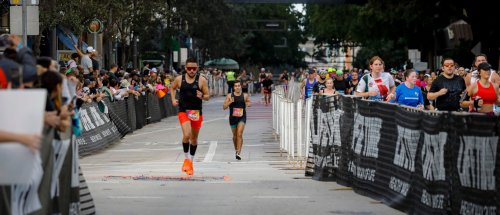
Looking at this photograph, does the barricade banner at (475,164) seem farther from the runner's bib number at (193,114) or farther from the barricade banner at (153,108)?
the barricade banner at (153,108)

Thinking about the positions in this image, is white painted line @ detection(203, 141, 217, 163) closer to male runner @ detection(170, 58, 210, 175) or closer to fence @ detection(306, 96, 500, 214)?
male runner @ detection(170, 58, 210, 175)

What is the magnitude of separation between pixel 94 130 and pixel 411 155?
1460 cm

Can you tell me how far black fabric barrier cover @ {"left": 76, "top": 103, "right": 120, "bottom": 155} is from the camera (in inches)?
1029

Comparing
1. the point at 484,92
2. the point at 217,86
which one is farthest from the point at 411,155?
the point at 217,86

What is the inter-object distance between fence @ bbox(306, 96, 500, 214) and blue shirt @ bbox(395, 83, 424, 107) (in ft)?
6.43

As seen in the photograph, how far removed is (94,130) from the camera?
27531mm

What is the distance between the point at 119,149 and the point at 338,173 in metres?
11.7

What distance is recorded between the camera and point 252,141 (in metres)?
32.0

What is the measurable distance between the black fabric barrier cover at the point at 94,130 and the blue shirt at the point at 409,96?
7.08 meters

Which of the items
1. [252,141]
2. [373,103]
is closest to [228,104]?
[252,141]

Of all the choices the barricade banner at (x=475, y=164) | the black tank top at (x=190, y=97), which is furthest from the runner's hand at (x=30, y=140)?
the black tank top at (x=190, y=97)

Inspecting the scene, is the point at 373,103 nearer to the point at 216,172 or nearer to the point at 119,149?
the point at 216,172

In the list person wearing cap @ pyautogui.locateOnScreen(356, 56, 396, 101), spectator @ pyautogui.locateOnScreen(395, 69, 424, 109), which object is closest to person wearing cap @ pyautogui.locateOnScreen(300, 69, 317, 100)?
person wearing cap @ pyautogui.locateOnScreen(356, 56, 396, 101)

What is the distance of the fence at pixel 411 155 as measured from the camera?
38.4 ft
